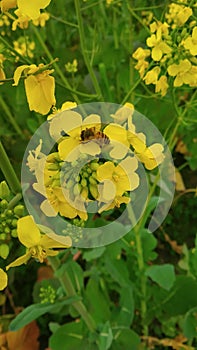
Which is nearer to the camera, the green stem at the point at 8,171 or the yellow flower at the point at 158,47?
the green stem at the point at 8,171

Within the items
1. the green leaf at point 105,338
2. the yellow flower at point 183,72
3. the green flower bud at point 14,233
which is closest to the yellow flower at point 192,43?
the yellow flower at point 183,72

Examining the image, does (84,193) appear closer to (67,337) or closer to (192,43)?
(192,43)

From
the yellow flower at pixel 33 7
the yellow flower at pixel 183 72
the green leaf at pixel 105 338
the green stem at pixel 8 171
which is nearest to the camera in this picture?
the yellow flower at pixel 33 7

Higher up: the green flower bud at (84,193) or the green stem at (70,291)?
the green flower bud at (84,193)

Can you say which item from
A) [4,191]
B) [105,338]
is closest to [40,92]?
[4,191]

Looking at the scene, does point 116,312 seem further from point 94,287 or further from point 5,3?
point 5,3

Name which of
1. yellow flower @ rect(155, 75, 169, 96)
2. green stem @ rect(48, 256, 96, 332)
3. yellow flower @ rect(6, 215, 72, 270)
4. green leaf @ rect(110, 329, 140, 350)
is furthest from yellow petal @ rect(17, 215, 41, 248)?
green leaf @ rect(110, 329, 140, 350)

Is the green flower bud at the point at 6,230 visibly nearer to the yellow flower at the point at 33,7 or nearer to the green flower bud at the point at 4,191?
the green flower bud at the point at 4,191

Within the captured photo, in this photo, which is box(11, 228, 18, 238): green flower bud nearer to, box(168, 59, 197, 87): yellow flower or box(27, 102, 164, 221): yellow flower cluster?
box(27, 102, 164, 221): yellow flower cluster
